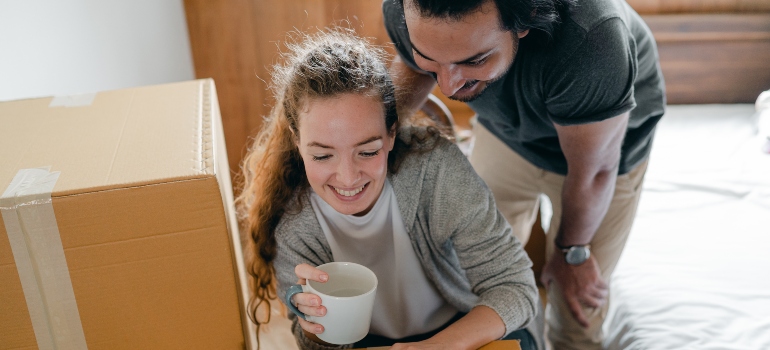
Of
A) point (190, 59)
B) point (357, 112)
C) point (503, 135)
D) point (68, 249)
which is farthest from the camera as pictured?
point (190, 59)

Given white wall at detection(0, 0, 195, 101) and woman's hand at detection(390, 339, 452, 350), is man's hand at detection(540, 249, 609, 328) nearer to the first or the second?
woman's hand at detection(390, 339, 452, 350)

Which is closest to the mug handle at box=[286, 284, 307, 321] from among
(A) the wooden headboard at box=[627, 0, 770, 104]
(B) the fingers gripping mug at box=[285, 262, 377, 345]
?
(B) the fingers gripping mug at box=[285, 262, 377, 345]

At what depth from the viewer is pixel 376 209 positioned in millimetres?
1050

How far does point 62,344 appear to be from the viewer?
2.56 feet

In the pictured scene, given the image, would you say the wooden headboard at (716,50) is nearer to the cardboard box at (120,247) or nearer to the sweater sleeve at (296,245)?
the sweater sleeve at (296,245)

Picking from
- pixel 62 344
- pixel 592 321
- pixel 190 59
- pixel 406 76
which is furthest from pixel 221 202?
pixel 190 59

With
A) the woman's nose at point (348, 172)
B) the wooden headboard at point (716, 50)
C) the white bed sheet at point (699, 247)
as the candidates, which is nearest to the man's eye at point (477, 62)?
the woman's nose at point (348, 172)

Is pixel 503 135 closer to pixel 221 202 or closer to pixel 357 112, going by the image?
pixel 357 112

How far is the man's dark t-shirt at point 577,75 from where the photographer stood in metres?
1.01

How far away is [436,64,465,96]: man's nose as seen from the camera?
970 mm

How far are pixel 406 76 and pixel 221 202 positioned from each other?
1.93 feet

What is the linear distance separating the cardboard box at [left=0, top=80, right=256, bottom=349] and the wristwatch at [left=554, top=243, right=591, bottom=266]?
0.80 m

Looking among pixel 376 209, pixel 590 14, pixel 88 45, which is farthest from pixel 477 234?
pixel 88 45

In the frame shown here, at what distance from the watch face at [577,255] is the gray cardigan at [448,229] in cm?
39
